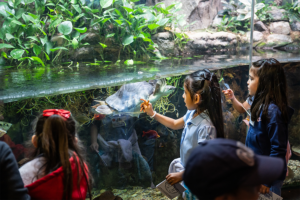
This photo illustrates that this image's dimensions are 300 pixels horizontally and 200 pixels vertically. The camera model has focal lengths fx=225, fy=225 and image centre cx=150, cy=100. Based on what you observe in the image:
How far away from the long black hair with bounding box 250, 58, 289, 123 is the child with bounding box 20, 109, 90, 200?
4.52ft

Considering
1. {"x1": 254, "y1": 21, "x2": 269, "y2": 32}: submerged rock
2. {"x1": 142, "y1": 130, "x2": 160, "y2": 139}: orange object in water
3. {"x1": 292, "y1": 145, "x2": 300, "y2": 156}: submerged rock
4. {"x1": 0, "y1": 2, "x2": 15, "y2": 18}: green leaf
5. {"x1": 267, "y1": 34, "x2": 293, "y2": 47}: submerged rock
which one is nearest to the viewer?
{"x1": 142, "y1": 130, "x2": 160, "y2": 139}: orange object in water

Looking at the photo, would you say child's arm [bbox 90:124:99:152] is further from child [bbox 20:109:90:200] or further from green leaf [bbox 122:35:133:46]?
green leaf [bbox 122:35:133:46]

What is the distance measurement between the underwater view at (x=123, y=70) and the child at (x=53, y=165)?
16.9 inches

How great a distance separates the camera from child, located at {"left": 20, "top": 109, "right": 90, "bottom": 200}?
119 cm

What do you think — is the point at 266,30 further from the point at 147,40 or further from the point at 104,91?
the point at 104,91

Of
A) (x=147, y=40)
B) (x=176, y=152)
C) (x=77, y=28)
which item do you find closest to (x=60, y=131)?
(x=176, y=152)

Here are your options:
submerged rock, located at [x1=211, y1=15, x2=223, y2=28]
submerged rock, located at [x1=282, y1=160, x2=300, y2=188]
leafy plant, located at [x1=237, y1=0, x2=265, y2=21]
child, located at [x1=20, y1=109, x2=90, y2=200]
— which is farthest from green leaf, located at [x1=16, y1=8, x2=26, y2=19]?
submerged rock, located at [x1=282, y1=160, x2=300, y2=188]

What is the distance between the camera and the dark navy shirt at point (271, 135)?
1572mm

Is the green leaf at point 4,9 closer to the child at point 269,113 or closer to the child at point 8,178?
the child at point 8,178

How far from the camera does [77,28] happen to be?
2.78 metres

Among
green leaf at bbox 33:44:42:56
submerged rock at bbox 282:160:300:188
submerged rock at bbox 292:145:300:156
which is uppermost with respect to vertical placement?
green leaf at bbox 33:44:42:56

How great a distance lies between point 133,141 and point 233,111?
1.52 meters

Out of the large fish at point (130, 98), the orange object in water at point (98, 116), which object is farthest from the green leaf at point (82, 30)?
the orange object in water at point (98, 116)

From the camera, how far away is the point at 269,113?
5.43ft
